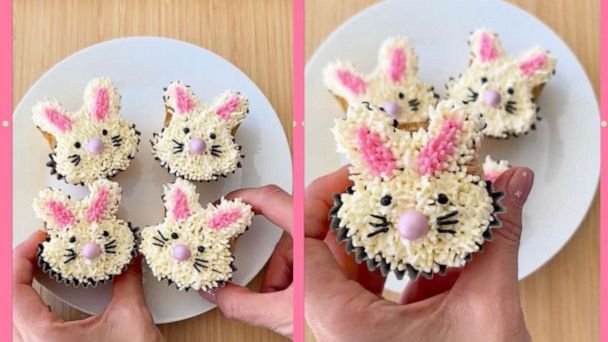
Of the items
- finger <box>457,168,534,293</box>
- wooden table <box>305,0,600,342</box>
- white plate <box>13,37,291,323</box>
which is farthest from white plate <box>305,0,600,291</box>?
finger <box>457,168,534,293</box>

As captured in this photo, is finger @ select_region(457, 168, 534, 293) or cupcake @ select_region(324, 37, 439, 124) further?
cupcake @ select_region(324, 37, 439, 124)

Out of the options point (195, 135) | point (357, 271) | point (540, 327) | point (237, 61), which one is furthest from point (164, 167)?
point (540, 327)

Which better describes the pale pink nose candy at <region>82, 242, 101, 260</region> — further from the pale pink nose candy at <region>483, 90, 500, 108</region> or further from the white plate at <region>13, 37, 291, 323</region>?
the pale pink nose candy at <region>483, 90, 500, 108</region>

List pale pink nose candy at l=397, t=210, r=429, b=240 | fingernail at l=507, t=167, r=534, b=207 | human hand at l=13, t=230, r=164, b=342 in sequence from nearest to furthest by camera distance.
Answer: pale pink nose candy at l=397, t=210, r=429, b=240
fingernail at l=507, t=167, r=534, b=207
human hand at l=13, t=230, r=164, b=342

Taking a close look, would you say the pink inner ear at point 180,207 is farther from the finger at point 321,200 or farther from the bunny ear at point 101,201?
the finger at point 321,200

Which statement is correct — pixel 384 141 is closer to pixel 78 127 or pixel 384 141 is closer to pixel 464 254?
pixel 464 254

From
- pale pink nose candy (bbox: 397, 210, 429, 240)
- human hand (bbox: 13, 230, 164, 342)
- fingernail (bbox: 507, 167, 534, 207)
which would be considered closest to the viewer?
pale pink nose candy (bbox: 397, 210, 429, 240)

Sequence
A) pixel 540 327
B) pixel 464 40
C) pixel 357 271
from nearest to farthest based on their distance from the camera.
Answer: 1. pixel 357 271
2. pixel 540 327
3. pixel 464 40

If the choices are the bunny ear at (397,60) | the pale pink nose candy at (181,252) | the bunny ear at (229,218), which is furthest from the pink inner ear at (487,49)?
the pale pink nose candy at (181,252)
